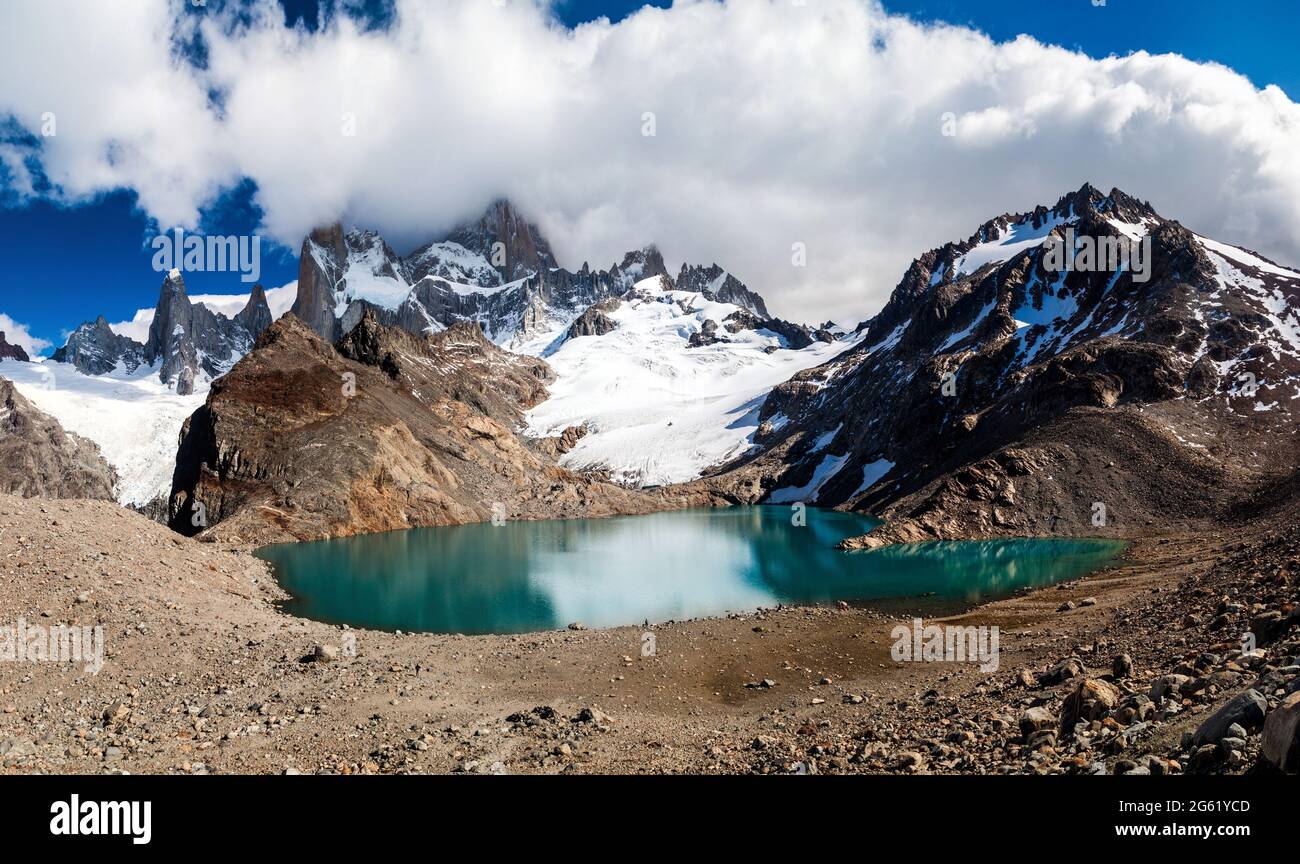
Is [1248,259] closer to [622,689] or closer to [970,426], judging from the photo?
[970,426]

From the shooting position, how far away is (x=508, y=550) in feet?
219

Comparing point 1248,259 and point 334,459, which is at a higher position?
point 1248,259

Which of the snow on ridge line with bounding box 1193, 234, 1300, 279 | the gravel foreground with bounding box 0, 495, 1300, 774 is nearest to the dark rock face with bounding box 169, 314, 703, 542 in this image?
the gravel foreground with bounding box 0, 495, 1300, 774

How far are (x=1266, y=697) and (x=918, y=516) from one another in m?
64.1

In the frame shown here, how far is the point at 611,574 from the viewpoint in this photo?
172 feet

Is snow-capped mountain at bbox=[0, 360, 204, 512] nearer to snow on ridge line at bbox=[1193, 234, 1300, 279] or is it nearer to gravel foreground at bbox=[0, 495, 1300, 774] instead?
gravel foreground at bbox=[0, 495, 1300, 774]

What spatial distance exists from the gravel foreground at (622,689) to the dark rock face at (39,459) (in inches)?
4792

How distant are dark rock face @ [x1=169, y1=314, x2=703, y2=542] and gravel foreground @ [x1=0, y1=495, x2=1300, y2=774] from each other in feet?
168

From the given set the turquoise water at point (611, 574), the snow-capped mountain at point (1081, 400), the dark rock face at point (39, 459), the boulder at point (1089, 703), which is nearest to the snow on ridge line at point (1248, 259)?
the snow-capped mountain at point (1081, 400)

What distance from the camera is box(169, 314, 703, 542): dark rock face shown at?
258 ft

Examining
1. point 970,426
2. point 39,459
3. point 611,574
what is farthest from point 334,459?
point 970,426

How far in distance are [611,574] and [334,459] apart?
50.2m

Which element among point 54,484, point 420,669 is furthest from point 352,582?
point 54,484
